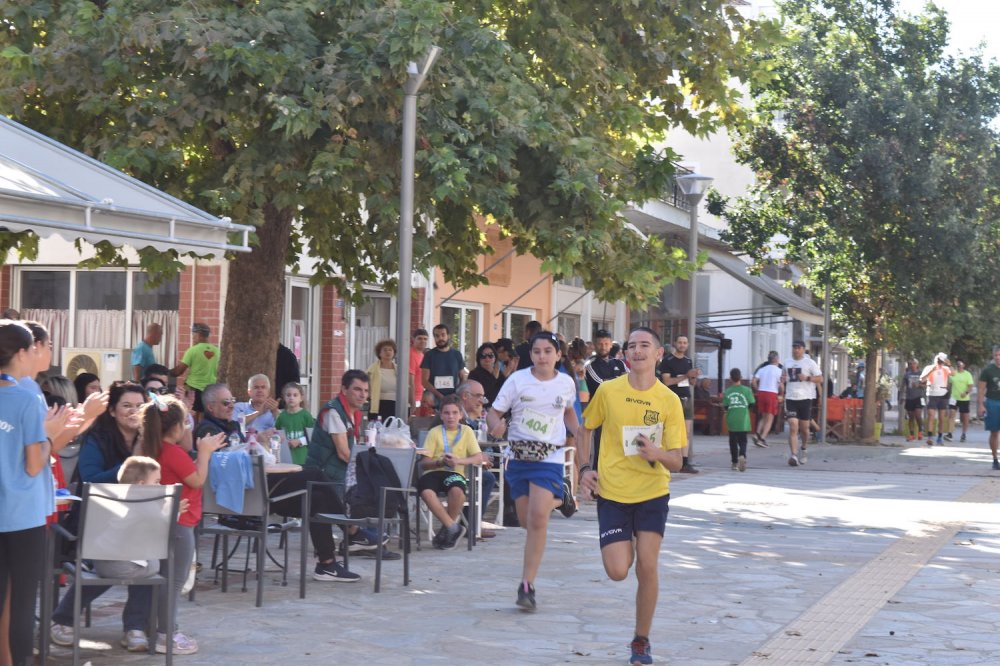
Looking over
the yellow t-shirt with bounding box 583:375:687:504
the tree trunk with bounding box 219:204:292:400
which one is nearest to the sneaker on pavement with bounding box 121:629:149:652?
the yellow t-shirt with bounding box 583:375:687:504

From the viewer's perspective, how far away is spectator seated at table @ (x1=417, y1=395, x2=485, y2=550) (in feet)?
40.1

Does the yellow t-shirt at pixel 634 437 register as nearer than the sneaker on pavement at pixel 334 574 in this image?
Yes

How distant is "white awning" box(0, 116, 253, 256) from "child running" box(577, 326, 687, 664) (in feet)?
10.7

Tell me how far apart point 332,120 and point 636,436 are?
19.6 feet

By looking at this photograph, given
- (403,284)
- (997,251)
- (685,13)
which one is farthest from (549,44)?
(997,251)

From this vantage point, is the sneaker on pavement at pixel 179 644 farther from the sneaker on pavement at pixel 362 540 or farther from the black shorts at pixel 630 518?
the sneaker on pavement at pixel 362 540

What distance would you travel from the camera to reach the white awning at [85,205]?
8.48m

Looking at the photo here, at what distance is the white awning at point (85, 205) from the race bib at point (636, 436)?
3.40 m

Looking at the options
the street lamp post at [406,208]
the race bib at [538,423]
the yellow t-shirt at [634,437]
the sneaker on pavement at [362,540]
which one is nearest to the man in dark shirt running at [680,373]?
the street lamp post at [406,208]

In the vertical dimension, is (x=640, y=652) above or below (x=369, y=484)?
below

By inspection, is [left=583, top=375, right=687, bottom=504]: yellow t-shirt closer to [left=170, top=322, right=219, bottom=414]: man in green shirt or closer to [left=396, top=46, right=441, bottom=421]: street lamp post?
[left=396, top=46, right=441, bottom=421]: street lamp post

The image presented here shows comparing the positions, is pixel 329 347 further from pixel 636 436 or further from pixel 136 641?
pixel 636 436

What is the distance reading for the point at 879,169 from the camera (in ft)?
91.8

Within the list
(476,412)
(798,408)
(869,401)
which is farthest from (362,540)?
(869,401)
